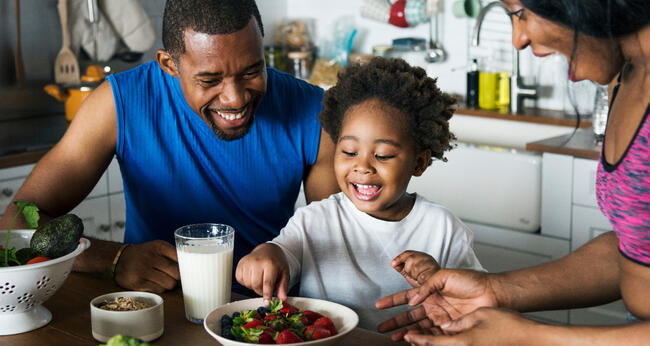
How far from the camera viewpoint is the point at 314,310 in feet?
4.30

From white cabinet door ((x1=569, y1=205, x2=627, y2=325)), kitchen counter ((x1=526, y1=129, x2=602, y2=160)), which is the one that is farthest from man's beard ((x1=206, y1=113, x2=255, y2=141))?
white cabinet door ((x1=569, y1=205, x2=627, y2=325))

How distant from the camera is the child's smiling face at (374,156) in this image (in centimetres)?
156

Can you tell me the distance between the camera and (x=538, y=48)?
3.60 feet

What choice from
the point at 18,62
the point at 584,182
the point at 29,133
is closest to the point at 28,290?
the point at 584,182

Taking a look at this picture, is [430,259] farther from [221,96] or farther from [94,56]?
[94,56]

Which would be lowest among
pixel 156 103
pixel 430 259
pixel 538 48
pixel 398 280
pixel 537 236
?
pixel 537 236

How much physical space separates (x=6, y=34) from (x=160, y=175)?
1.96 meters

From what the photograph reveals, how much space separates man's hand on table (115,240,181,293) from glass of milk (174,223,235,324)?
12cm

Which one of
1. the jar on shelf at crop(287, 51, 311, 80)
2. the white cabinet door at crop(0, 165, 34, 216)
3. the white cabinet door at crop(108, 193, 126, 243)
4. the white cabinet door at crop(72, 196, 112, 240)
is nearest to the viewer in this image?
the white cabinet door at crop(0, 165, 34, 216)

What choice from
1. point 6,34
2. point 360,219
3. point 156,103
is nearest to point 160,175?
point 156,103

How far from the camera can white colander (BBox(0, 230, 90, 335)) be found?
1241 mm

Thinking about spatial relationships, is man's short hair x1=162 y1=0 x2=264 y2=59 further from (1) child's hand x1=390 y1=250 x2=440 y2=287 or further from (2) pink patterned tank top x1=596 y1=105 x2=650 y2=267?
(2) pink patterned tank top x1=596 y1=105 x2=650 y2=267

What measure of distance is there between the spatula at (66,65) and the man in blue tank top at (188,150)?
1.84 meters

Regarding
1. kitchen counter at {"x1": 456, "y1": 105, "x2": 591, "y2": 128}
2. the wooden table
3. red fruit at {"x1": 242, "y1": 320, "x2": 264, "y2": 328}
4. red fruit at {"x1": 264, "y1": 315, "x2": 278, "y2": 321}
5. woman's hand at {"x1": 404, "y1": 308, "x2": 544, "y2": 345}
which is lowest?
the wooden table
